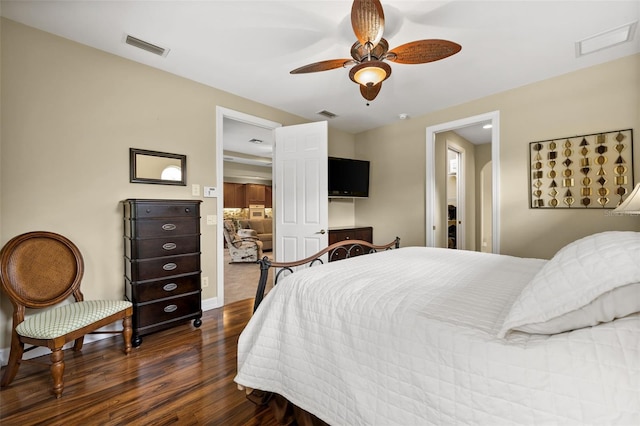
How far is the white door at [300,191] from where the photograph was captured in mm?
3338

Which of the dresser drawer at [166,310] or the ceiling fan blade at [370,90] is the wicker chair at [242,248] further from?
the ceiling fan blade at [370,90]

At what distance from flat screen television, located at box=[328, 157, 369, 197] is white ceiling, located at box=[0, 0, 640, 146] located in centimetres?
128

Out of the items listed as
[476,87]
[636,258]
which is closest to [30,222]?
[636,258]

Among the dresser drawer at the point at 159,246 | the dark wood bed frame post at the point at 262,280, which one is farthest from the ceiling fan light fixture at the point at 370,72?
the dresser drawer at the point at 159,246

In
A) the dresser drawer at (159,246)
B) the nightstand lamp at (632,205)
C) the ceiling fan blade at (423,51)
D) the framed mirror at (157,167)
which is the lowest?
the dresser drawer at (159,246)

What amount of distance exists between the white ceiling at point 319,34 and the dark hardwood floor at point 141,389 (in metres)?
2.53

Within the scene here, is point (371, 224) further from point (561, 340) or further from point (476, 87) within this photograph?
point (561, 340)

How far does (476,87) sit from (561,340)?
3.14 meters

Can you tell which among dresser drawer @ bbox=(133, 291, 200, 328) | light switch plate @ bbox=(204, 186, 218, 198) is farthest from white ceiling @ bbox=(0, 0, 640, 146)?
dresser drawer @ bbox=(133, 291, 200, 328)

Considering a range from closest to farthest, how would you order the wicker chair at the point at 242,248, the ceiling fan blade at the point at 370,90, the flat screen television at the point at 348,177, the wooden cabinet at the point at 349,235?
the ceiling fan blade at the point at 370,90 < the wooden cabinet at the point at 349,235 < the flat screen television at the point at 348,177 < the wicker chair at the point at 242,248

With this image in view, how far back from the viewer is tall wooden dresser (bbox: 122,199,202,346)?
2264mm

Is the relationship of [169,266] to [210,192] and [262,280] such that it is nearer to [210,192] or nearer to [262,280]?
[210,192]

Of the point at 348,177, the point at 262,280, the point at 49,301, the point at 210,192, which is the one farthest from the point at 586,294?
the point at 348,177

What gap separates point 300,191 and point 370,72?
6.02ft
